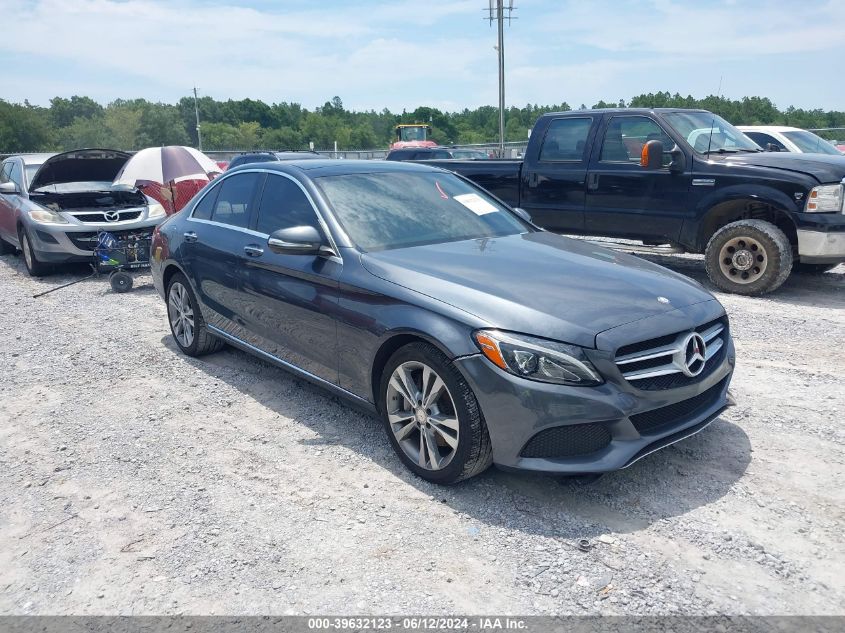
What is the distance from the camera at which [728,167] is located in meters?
7.66

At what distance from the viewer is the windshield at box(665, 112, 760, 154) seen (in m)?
8.16

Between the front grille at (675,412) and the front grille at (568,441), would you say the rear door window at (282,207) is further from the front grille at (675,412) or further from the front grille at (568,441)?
the front grille at (675,412)

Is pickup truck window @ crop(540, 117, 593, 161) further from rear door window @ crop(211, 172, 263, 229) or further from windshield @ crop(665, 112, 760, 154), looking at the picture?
rear door window @ crop(211, 172, 263, 229)

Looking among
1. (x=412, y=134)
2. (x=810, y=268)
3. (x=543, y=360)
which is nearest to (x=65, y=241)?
(x=543, y=360)

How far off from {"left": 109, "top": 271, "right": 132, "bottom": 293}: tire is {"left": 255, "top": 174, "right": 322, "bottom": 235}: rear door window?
182 inches

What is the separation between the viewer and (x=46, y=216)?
31.5 feet

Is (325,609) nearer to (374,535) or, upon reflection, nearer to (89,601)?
(374,535)

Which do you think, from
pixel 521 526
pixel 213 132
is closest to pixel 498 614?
pixel 521 526

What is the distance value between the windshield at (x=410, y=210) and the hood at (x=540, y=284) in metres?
0.17

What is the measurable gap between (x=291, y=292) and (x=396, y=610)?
2252 mm

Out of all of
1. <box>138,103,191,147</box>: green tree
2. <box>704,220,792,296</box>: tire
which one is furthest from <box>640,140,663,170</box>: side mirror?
<box>138,103,191,147</box>: green tree

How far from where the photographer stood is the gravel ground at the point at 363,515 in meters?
2.82

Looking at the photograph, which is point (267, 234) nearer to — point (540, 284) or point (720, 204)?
point (540, 284)

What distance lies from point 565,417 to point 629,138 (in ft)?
20.5
